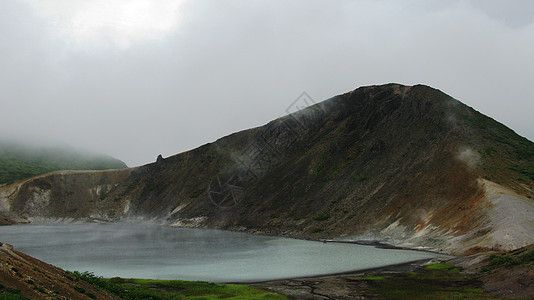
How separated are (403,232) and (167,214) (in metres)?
99.4

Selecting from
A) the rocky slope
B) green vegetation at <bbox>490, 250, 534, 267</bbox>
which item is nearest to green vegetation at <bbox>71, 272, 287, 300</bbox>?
green vegetation at <bbox>490, 250, 534, 267</bbox>

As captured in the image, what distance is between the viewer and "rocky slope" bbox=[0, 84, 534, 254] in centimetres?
6412

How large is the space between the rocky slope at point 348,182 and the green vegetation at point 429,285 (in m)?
11.7

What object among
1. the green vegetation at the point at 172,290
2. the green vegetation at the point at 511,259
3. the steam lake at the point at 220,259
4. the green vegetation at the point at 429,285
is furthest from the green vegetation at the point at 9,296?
the green vegetation at the point at 511,259

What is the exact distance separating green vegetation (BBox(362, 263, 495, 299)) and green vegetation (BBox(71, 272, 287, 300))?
9445 millimetres

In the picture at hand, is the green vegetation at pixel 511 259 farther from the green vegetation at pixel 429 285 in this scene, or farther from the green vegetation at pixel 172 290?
the green vegetation at pixel 172 290

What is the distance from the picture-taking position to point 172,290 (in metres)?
32.2

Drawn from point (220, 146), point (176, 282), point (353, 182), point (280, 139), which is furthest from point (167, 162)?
point (176, 282)

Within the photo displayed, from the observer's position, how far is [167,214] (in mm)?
146500

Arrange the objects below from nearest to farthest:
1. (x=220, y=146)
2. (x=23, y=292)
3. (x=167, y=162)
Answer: (x=23, y=292) < (x=220, y=146) < (x=167, y=162)

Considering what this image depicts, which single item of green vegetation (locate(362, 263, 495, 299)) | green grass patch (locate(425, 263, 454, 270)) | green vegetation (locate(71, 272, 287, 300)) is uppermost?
green vegetation (locate(71, 272, 287, 300))

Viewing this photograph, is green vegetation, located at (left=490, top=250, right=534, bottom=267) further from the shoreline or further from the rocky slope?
the rocky slope

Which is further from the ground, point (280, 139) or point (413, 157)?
point (280, 139)

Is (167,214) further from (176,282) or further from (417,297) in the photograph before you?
(417,297)
